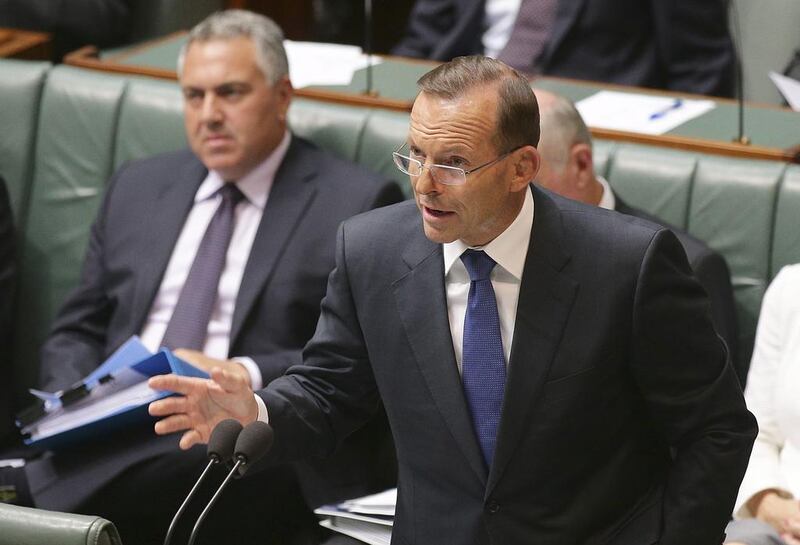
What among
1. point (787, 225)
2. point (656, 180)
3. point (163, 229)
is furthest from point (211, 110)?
point (787, 225)

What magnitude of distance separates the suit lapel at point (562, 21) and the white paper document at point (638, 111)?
13.3 inches

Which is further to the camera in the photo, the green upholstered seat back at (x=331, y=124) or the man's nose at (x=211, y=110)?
the green upholstered seat back at (x=331, y=124)

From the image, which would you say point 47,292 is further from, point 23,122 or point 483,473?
point 483,473

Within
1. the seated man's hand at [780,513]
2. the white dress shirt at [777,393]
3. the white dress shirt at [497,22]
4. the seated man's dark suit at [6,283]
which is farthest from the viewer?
the white dress shirt at [497,22]

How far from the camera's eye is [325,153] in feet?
9.20

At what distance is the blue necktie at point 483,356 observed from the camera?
5.84ft

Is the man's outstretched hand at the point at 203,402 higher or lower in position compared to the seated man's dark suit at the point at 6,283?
higher

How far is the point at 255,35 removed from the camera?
280cm

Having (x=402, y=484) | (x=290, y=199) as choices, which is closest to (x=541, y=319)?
(x=402, y=484)

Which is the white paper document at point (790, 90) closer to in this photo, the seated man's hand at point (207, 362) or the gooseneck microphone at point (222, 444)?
the seated man's hand at point (207, 362)

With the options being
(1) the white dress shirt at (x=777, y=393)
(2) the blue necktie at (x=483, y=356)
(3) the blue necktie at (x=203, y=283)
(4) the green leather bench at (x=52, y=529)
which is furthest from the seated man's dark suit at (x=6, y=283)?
(1) the white dress shirt at (x=777, y=393)

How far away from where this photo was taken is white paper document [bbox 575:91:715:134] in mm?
2789

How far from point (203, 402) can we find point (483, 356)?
38 centimetres

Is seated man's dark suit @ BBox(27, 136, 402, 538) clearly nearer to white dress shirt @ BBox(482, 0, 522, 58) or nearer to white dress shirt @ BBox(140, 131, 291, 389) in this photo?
white dress shirt @ BBox(140, 131, 291, 389)
